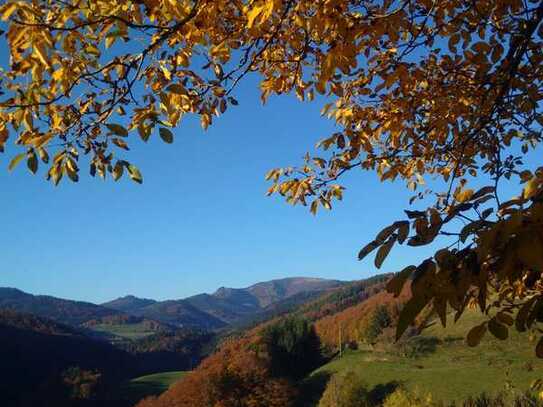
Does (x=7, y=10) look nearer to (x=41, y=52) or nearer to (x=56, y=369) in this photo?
(x=41, y=52)

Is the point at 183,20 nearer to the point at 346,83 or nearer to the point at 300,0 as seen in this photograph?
the point at 300,0

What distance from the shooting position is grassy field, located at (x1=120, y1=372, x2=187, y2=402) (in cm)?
14188

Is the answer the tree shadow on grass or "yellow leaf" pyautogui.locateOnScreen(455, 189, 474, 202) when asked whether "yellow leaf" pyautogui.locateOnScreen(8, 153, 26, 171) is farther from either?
the tree shadow on grass

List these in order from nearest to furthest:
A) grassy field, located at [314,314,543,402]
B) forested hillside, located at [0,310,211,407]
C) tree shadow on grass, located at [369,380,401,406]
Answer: grassy field, located at [314,314,543,402]
tree shadow on grass, located at [369,380,401,406]
forested hillside, located at [0,310,211,407]

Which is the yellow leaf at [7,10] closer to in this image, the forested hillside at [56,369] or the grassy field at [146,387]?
the forested hillside at [56,369]

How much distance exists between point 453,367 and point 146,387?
303ft

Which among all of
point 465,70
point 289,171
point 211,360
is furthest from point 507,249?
point 211,360

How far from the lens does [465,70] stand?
544cm

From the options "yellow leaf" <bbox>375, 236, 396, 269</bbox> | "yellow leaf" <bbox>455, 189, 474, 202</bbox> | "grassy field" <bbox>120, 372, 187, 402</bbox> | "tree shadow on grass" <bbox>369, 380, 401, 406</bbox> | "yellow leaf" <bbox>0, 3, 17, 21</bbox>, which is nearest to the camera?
"yellow leaf" <bbox>375, 236, 396, 269</bbox>

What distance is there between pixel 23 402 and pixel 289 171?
14920cm

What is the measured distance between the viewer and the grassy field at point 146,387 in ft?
465

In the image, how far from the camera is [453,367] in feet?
294

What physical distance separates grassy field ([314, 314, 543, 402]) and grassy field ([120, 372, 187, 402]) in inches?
2361

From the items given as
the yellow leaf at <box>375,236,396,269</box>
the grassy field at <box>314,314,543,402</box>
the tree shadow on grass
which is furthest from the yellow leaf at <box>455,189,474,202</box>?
the tree shadow on grass
